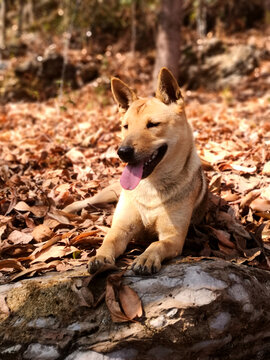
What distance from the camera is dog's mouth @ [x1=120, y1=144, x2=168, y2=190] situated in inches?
130

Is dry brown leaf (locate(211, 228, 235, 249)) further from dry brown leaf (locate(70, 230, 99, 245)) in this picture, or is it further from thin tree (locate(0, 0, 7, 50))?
thin tree (locate(0, 0, 7, 50))

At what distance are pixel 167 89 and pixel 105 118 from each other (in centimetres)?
502

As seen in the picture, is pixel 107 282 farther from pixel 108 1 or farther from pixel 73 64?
pixel 108 1

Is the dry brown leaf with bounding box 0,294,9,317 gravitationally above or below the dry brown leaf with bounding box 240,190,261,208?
above

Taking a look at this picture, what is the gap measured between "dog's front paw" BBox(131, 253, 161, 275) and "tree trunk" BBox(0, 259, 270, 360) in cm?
5

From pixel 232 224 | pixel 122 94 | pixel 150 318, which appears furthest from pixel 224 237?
pixel 122 94

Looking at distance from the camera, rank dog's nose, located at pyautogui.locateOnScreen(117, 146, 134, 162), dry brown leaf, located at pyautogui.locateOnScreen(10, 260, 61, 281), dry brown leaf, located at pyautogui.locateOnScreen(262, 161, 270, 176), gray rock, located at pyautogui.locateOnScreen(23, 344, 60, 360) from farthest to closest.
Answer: dry brown leaf, located at pyautogui.locateOnScreen(262, 161, 270, 176) → dog's nose, located at pyautogui.locateOnScreen(117, 146, 134, 162) → dry brown leaf, located at pyautogui.locateOnScreen(10, 260, 61, 281) → gray rock, located at pyautogui.locateOnScreen(23, 344, 60, 360)

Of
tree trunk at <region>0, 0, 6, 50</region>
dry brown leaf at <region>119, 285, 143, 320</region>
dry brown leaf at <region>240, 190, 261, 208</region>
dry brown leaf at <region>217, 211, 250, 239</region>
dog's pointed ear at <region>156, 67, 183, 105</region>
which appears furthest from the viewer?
tree trunk at <region>0, 0, 6, 50</region>

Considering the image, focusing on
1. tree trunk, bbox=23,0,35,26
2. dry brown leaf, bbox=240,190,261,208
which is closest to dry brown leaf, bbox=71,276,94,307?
dry brown leaf, bbox=240,190,261,208

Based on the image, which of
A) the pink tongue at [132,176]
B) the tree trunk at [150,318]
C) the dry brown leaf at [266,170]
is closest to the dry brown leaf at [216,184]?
the dry brown leaf at [266,170]

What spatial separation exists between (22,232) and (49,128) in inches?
168

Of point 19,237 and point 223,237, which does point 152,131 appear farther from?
point 19,237

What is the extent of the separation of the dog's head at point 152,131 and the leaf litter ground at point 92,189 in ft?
2.55

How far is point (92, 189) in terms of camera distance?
5.18 m
